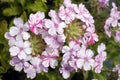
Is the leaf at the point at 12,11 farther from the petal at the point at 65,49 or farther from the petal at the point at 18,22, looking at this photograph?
the petal at the point at 65,49

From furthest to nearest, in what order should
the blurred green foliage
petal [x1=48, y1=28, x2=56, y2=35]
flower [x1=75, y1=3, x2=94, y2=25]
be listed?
the blurred green foliage
flower [x1=75, y1=3, x2=94, y2=25]
petal [x1=48, y1=28, x2=56, y2=35]

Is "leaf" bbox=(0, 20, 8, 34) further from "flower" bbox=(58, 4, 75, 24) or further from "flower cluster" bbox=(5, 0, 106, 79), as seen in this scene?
"flower" bbox=(58, 4, 75, 24)

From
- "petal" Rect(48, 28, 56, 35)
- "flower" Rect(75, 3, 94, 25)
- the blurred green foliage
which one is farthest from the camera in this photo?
the blurred green foliage

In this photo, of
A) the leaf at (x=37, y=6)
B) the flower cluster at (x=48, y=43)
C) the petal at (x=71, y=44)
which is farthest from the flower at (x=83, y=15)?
the leaf at (x=37, y=6)

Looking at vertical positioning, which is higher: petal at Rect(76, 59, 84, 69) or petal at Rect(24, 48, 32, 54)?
petal at Rect(24, 48, 32, 54)

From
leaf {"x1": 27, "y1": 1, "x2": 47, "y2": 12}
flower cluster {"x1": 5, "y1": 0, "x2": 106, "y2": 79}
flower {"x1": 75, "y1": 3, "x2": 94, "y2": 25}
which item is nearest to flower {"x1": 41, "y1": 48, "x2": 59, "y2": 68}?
flower cluster {"x1": 5, "y1": 0, "x2": 106, "y2": 79}

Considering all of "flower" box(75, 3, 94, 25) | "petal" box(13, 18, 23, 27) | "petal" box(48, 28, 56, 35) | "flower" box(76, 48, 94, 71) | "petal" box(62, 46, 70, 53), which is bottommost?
"flower" box(76, 48, 94, 71)

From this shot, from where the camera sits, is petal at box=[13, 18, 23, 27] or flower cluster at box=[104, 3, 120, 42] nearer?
petal at box=[13, 18, 23, 27]

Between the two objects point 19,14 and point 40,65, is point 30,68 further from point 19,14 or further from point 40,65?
point 19,14
